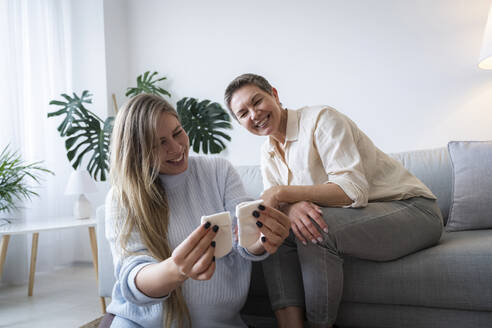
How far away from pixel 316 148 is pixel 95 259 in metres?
1.84

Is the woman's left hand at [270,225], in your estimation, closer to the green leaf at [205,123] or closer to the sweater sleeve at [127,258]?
the sweater sleeve at [127,258]

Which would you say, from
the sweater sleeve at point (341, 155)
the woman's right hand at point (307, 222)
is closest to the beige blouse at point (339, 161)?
the sweater sleeve at point (341, 155)

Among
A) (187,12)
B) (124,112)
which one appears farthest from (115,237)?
(187,12)

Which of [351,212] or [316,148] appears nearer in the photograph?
[351,212]

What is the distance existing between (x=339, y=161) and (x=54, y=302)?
1990 mm

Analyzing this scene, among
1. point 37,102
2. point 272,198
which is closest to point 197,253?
point 272,198

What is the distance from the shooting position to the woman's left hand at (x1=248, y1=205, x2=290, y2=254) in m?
0.99

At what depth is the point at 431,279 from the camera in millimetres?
1272

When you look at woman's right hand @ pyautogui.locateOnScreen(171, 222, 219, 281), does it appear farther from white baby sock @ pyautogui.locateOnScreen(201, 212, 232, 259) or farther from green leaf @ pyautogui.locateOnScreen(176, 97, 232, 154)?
green leaf @ pyautogui.locateOnScreen(176, 97, 232, 154)

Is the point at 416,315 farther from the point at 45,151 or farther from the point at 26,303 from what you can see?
the point at 45,151

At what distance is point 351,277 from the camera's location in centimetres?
135

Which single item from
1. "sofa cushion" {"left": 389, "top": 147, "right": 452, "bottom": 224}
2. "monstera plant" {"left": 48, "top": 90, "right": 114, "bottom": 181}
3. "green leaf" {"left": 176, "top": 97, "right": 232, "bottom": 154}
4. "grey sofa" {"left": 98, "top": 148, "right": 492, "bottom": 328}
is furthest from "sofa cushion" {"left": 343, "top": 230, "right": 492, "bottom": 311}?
"monstera plant" {"left": 48, "top": 90, "right": 114, "bottom": 181}

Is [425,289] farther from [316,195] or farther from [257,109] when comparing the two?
[257,109]

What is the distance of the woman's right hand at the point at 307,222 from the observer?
1188 mm
